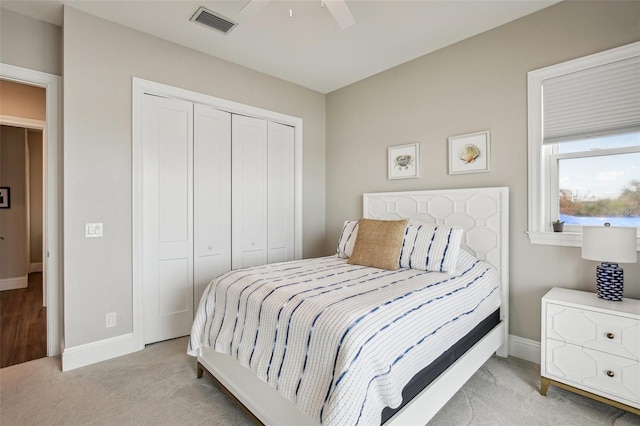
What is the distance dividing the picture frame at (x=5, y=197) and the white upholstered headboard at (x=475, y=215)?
229 inches

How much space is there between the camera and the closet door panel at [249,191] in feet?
11.0

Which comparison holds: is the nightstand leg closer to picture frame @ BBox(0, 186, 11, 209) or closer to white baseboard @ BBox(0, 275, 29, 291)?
white baseboard @ BBox(0, 275, 29, 291)

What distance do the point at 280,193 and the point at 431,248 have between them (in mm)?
1999

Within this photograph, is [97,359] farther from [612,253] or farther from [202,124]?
[612,253]

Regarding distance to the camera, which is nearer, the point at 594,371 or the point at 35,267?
the point at 594,371

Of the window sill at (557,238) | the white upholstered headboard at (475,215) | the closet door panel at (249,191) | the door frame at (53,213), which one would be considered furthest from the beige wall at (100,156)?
the window sill at (557,238)

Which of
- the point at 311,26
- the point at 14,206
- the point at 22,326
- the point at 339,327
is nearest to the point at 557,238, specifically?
the point at 339,327

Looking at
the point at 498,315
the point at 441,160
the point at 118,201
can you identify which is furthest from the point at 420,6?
the point at 118,201

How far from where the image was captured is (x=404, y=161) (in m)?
3.30

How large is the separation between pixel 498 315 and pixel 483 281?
455 millimetres

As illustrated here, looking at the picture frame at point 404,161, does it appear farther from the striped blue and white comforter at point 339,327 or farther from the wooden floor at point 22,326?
the wooden floor at point 22,326

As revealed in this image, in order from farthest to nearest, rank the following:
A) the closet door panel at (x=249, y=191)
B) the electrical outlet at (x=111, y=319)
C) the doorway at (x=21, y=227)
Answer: the closet door panel at (x=249, y=191), the doorway at (x=21, y=227), the electrical outlet at (x=111, y=319)

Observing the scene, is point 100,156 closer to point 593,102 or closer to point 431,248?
point 431,248

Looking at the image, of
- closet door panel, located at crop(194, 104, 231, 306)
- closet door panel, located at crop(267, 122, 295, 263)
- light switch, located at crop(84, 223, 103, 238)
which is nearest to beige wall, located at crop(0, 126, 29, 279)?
light switch, located at crop(84, 223, 103, 238)
